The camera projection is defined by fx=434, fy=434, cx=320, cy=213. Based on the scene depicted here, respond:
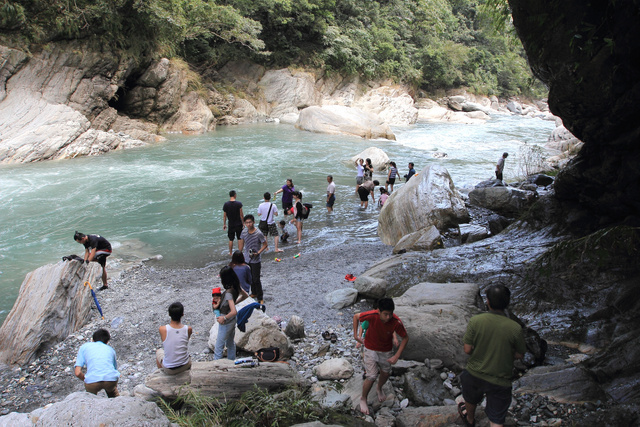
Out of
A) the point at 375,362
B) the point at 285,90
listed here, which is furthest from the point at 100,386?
the point at 285,90

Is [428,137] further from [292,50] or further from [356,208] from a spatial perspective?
[356,208]

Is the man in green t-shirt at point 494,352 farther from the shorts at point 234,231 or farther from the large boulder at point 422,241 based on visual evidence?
the shorts at point 234,231

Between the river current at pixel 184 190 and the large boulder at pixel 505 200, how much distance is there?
324cm

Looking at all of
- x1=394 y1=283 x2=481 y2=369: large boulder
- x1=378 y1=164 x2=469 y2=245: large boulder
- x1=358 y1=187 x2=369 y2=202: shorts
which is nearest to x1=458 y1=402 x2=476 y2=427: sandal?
x1=394 y1=283 x2=481 y2=369: large boulder

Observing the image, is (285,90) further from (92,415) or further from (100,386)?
(92,415)

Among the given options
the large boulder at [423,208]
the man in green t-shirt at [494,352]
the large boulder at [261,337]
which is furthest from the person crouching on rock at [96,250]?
the man in green t-shirt at [494,352]

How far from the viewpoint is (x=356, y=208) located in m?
14.1

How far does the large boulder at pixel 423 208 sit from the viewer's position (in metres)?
10.2

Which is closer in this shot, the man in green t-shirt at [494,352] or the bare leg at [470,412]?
the man in green t-shirt at [494,352]

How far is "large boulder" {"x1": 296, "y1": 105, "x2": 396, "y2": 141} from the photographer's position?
91.0 feet

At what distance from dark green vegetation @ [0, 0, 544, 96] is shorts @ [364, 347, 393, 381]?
538 centimetres

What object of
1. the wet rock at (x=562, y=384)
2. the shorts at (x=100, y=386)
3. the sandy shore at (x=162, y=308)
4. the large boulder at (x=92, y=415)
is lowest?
the sandy shore at (x=162, y=308)

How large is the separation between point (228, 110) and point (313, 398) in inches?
1175

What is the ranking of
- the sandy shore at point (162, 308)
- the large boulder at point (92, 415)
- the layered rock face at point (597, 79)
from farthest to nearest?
the sandy shore at point (162, 308), the layered rock face at point (597, 79), the large boulder at point (92, 415)
